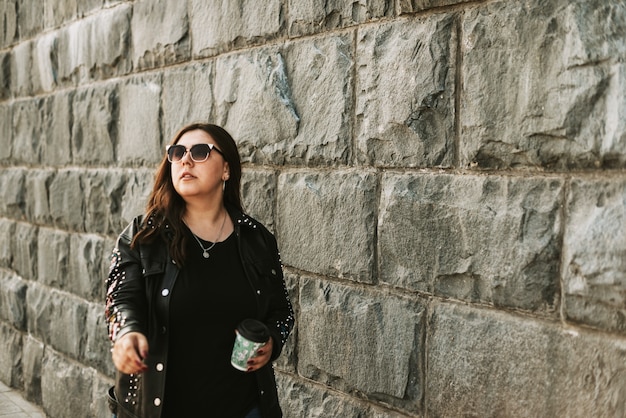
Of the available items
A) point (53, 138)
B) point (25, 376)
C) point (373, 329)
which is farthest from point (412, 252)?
point (25, 376)

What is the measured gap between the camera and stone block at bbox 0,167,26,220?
7.22 metres

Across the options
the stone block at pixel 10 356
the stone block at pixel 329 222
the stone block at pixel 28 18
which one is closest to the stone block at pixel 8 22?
the stone block at pixel 28 18

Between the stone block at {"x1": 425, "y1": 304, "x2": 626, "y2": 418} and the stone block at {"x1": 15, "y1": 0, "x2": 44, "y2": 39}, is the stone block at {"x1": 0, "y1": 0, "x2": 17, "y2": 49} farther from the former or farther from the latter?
the stone block at {"x1": 425, "y1": 304, "x2": 626, "y2": 418}

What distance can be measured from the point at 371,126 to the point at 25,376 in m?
4.97

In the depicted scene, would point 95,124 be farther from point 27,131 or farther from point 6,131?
point 6,131

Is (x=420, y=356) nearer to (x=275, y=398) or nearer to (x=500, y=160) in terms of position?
(x=275, y=398)

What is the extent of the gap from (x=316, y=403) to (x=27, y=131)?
445cm

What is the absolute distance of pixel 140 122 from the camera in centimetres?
538

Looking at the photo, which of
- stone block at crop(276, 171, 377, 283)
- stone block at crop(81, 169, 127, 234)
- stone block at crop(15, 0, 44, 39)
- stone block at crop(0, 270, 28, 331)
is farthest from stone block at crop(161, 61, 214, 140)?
stone block at crop(0, 270, 28, 331)

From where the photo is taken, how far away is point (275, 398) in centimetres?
318

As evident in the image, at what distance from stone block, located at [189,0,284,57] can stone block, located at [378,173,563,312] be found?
122cm

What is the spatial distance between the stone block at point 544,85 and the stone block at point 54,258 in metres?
4.23

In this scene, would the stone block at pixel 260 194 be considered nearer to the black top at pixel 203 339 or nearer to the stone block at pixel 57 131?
the black top at pixel 203 339

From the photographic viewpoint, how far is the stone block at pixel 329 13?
347 centimetres
